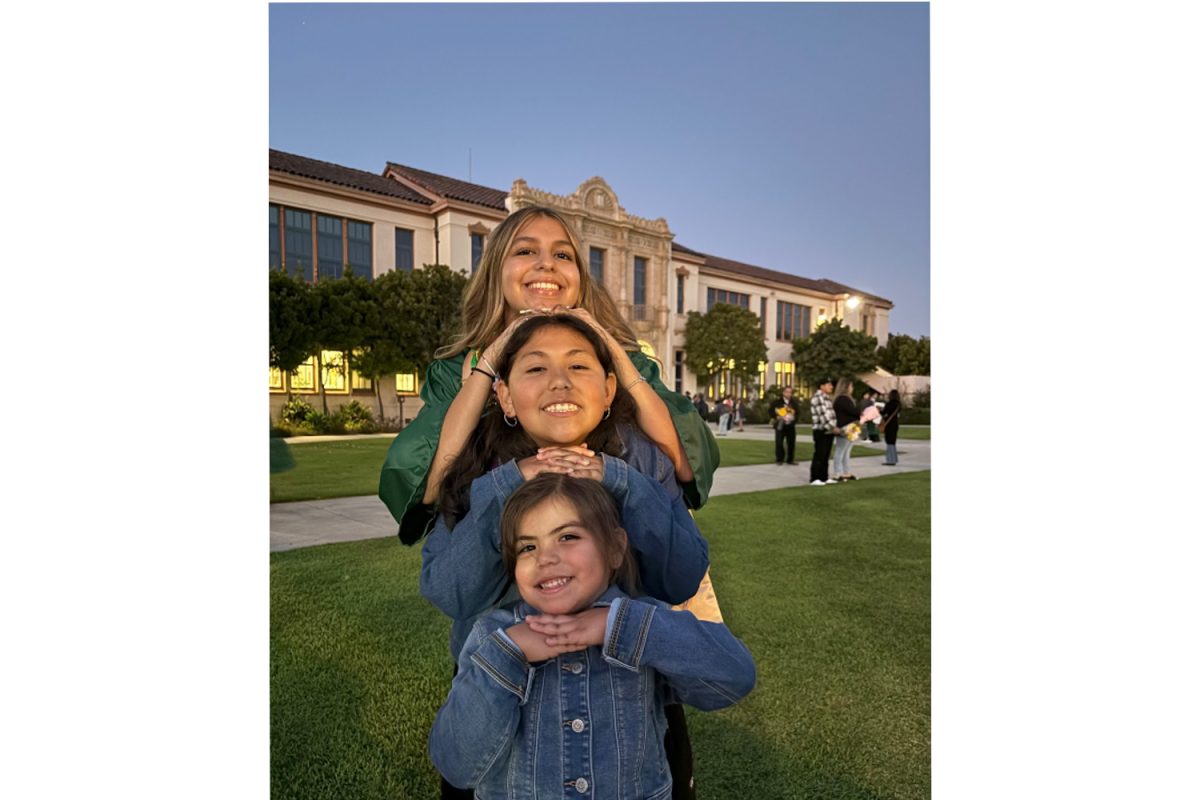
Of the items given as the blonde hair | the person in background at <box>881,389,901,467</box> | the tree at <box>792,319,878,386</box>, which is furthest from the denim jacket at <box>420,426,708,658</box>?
the person in background at <box>881,389,901,467</box>

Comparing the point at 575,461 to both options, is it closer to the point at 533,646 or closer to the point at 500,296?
the point at 533,646

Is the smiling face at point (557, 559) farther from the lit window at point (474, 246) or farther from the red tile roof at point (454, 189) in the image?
the lit window at point (474, 246)

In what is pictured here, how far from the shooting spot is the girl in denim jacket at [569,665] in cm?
118

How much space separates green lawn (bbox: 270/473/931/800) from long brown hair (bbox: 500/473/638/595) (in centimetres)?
168

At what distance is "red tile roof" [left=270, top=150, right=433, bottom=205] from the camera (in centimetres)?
235

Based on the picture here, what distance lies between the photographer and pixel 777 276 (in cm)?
295

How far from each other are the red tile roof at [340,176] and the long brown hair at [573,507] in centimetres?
176

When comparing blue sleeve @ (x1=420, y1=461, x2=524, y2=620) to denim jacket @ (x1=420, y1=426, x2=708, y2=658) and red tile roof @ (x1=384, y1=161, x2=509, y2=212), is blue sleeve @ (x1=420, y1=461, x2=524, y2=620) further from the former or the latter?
red tile roof @ (x1=384, y1=161, x2=509, y2=212)

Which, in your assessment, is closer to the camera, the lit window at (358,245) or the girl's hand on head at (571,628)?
the girl's hand on head at (571,628)

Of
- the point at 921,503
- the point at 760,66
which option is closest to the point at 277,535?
the point at 760,66

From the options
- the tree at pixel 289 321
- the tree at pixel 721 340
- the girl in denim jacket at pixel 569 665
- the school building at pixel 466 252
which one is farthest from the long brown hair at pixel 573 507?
the tree at pixel 289 321

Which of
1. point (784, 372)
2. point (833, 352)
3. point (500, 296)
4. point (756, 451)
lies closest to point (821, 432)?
point (756, 451)
